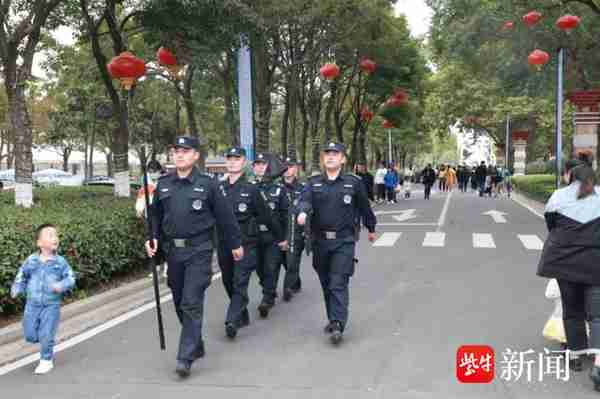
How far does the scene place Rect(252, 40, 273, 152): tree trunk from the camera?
62.8ft

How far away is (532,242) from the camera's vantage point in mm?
13531

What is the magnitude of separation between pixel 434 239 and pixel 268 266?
24.6 ft

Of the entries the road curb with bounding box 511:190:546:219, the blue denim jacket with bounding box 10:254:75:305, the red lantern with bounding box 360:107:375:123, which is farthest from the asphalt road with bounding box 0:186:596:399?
the red lantern with bounding box 360:107:375:123

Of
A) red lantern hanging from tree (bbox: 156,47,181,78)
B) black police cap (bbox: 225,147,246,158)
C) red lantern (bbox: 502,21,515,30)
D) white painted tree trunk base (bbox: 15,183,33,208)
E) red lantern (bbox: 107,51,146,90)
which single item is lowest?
white painted tree trunk base (bbox: 15,183,33,208)

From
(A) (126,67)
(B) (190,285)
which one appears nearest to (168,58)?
(A) (126,67)

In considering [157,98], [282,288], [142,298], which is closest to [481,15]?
[282,288]

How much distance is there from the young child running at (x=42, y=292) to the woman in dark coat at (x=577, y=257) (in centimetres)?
382

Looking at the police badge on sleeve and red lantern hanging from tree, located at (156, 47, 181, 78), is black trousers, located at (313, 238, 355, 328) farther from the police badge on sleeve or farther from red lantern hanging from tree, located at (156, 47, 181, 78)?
red lantern hanging from tree, located at (156, 47, 181, 78)

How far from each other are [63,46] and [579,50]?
15600 millimetres

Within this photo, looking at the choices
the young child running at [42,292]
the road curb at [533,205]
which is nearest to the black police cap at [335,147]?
the young child running at [42,292]

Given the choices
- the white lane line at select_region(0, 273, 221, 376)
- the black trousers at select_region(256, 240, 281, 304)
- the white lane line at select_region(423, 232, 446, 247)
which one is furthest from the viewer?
the white lane line at select_region(423, 232, 446, 247)

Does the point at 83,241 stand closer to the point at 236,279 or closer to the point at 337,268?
the point at 236,279

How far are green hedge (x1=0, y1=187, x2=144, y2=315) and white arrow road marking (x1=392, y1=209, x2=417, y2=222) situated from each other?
10822 mm

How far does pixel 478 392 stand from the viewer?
480 cm
